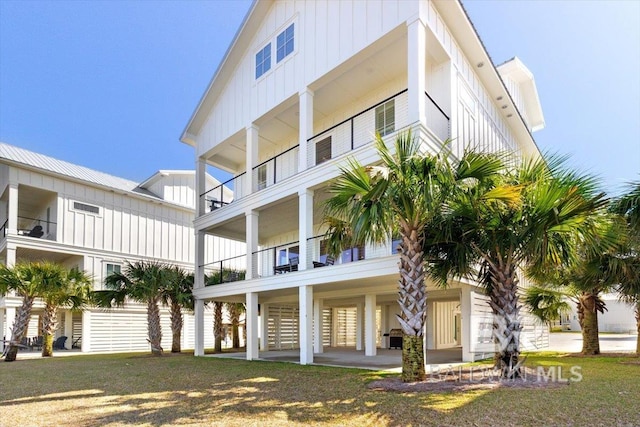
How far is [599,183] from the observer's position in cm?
887

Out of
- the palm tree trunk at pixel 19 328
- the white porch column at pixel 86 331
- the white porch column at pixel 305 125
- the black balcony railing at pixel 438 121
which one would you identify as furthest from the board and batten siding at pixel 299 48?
the white porch column at pixel 86 331

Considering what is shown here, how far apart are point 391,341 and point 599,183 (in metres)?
12.7

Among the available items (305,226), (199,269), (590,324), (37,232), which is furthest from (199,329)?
(590,324)

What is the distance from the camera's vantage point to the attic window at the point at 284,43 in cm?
1549

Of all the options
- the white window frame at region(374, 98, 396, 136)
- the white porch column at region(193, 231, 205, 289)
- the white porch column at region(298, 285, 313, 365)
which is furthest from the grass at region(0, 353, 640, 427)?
the white porch column at region(193, 231, 205, 289)

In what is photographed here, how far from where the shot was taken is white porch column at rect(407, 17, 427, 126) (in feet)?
36.4

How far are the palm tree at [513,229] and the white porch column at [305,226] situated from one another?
4.62m

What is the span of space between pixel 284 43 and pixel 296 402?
39.9ft

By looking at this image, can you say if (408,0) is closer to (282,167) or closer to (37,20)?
(282,167)

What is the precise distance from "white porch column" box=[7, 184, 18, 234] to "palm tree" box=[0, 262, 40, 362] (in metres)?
4.01

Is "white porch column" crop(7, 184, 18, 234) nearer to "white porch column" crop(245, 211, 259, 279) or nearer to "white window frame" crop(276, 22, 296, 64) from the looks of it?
"white porch column" crop(245, 211, 259, 279)

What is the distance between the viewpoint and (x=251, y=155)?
16.6 meters

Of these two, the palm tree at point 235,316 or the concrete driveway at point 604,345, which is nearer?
the concrete driveway at point 604,345

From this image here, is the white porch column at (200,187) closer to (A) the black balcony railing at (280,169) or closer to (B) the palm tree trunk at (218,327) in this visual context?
→ (A) the black balcony railing at (280,169)
